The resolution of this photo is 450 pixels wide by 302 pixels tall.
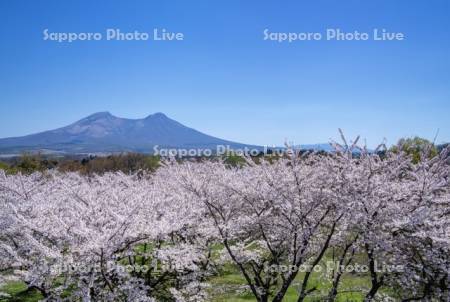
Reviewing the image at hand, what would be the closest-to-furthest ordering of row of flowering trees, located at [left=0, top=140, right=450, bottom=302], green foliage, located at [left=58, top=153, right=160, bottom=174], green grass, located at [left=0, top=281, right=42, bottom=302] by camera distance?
row of flowering trees, located at [left=0, top=140, right=450, bottom=302] < green grass, located at [left=0, top=281, right=42, bottom=302] < green foliage, located at [left=58, top=153, right=160, bottom=174]

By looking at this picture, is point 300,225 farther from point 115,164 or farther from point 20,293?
point 115,164

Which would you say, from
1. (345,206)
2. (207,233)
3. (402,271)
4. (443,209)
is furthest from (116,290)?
(443,209)

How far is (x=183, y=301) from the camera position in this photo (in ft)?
36.4

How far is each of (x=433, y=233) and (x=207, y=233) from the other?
6.49 metres

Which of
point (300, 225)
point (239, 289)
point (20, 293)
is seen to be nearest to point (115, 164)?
point (20, 293)

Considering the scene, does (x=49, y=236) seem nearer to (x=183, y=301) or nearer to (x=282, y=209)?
(x=183, y=301)

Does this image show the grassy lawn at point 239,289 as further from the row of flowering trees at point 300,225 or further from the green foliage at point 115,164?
the green foliage at point 115,164

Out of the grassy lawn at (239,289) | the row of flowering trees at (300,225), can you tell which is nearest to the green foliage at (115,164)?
the grassy lawn at (239,289)

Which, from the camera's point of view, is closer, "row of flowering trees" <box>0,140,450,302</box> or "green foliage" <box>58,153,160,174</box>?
"row of flowering trees" <box>0,140,450,302</box>

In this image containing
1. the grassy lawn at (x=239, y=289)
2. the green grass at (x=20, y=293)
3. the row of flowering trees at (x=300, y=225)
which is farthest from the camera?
the green grass at (x=20, y=293)

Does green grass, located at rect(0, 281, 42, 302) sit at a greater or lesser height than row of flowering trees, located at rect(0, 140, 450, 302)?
lesser

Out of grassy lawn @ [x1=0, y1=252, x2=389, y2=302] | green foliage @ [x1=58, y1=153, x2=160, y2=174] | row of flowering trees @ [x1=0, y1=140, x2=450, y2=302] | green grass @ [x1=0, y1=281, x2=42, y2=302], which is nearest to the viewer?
row of flowering trees @ [x1=0, y1=140, x2=450, y2=302]

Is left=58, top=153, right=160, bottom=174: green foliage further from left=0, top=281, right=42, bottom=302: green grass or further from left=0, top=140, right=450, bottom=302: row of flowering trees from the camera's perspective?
left=0, top=140, right=450, bottom=302: row of flowering trees

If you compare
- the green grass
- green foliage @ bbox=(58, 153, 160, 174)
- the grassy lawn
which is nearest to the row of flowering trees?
the grassy lawn
